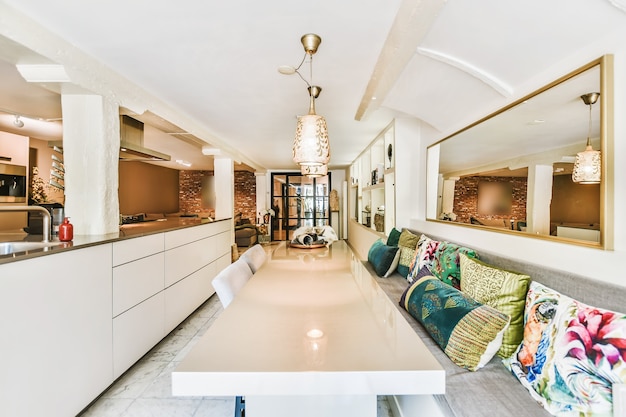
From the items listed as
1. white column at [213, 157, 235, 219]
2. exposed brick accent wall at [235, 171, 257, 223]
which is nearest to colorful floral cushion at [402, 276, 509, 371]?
white column at [213, 157, 235, 219]

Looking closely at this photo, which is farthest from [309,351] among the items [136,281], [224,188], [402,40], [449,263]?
[224,188]

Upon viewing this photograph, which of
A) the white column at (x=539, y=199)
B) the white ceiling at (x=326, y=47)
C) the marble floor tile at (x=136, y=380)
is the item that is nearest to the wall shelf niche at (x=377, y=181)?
the white ceiling at (x=326, y=47)

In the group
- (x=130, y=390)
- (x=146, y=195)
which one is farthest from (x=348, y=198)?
(x=130, y=390)

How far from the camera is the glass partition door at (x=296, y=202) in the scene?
930cm

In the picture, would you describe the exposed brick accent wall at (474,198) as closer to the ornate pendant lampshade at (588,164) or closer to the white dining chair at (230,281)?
the ornate pendant lampshade at (588,164)

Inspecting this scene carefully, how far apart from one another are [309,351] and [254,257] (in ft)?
4.81

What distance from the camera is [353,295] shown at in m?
1.50

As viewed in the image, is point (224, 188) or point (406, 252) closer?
point (406, 252)

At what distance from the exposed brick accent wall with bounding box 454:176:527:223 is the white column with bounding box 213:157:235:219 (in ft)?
11.9

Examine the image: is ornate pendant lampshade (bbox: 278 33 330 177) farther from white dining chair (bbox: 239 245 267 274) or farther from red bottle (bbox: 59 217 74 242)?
red bottle (bbox: 59 217 74 242)

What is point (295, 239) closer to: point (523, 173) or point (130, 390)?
point (130, 390)

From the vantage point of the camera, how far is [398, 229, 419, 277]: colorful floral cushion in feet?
9.23

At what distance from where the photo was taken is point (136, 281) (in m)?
2.31

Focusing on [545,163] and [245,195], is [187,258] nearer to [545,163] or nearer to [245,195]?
[545,163]
